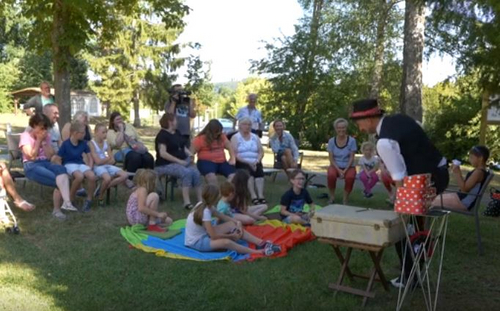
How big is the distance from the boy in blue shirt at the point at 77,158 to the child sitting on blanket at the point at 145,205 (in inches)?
36.2

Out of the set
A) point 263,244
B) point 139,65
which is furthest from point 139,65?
point 263,244

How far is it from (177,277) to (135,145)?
413cm

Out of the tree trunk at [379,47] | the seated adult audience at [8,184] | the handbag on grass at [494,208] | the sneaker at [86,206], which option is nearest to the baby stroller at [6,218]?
the seated adult audience at [8,184]

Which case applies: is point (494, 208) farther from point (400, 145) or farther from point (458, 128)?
point (458, 128)

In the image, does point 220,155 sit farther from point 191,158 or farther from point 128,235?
point 128,235

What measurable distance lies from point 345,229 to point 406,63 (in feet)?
24.6

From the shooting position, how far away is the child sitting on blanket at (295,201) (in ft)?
21.1

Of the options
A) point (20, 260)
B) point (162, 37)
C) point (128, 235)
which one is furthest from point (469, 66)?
point (162, 37)

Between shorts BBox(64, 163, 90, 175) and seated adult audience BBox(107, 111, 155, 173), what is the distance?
1030 mm

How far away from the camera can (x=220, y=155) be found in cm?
786

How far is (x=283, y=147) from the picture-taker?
9.18 meters

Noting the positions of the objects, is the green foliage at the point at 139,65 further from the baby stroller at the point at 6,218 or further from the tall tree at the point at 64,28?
the baby stroller at the point at 6,218

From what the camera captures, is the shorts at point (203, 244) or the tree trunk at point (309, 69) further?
the tree trunk at point (309, 69)

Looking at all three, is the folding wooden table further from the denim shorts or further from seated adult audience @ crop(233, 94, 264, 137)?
seated adult audience @ crop(233, 94, 264, 137)
